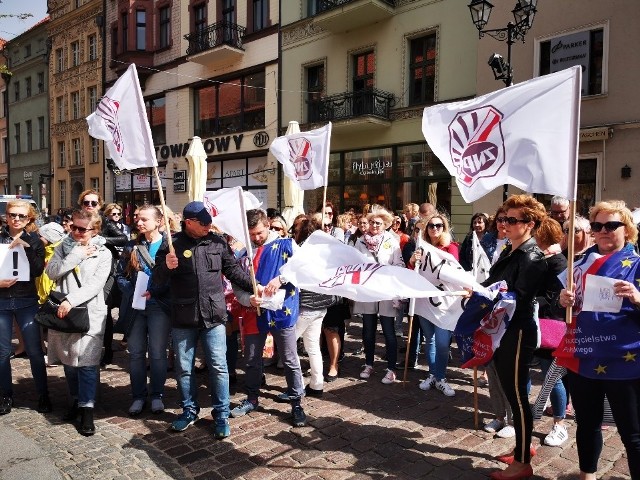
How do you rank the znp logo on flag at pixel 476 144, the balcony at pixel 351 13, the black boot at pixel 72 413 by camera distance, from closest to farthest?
the znp logo on flag at pixel 476 144
the black boot at pixel 72 413
the balcony at pixel 351 13

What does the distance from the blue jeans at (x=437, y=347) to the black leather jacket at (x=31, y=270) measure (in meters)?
4.04

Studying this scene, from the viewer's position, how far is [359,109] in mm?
16594

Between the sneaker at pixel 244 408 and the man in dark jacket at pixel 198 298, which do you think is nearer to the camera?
the man in dark jacket at pixel 198 298

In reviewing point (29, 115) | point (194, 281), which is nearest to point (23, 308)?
point (194, 281)

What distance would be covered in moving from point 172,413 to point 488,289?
10.6 feet

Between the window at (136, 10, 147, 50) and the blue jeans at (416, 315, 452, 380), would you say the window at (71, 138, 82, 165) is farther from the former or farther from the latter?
the blue jeans at (416, 315, 452, 380)

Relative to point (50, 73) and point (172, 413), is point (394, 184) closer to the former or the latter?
point (172, 413)

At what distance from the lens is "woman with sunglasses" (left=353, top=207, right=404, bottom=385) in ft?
18.7

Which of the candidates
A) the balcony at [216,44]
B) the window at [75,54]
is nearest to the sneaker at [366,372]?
the balcony at [216,44]

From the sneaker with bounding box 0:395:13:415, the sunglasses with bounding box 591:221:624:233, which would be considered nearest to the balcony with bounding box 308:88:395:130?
the sneaker with bounding box 0:395:13:415

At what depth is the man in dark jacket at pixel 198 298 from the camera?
13.4ft

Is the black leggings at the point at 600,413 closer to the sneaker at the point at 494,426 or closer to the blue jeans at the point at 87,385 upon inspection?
the sneaker at the point at 494,426

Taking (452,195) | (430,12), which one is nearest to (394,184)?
(452,195)

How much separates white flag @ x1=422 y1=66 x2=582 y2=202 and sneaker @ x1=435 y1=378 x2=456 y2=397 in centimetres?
270
